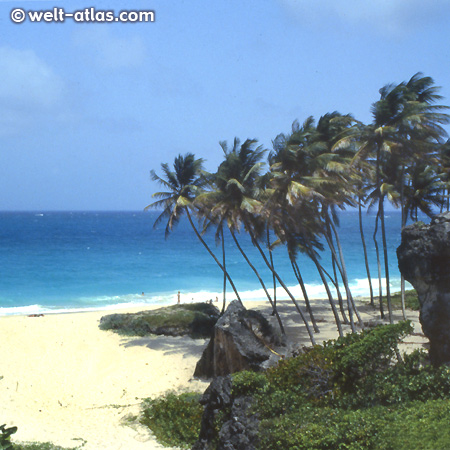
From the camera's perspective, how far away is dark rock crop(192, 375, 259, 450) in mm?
7953

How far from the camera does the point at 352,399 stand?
9.12m

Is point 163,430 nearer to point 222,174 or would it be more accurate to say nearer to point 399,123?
point 222,174

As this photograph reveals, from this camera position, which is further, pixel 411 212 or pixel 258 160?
pixel 411 212

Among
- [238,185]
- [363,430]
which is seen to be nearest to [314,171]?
[238,185]

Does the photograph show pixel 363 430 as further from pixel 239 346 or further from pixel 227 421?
pixel 239 346

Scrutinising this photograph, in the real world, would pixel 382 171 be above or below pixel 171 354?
above

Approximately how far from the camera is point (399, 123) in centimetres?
1920

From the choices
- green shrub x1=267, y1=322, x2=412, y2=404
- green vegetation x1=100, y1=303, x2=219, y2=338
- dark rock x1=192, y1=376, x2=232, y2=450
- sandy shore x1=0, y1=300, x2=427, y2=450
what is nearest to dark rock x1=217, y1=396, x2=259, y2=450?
dark rock x1=192, y1=376, x2=232, y2=450

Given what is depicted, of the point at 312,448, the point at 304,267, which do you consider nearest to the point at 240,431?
the point at 312,448

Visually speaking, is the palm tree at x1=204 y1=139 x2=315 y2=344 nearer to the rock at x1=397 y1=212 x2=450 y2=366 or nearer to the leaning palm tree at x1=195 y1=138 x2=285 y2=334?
the leaning palm tree at x1=195 y1=138 x2=285 y2=334

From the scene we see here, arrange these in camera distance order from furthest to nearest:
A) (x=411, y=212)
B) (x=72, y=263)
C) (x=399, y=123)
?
1. (x=72, y=263)
2. (x=411, y=212)
3. (x=399, y=123)

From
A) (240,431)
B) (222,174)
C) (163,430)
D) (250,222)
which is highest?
(222,174)

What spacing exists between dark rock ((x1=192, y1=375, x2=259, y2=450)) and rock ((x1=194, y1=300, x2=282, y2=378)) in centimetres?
504

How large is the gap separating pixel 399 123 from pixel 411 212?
11.1 meters
